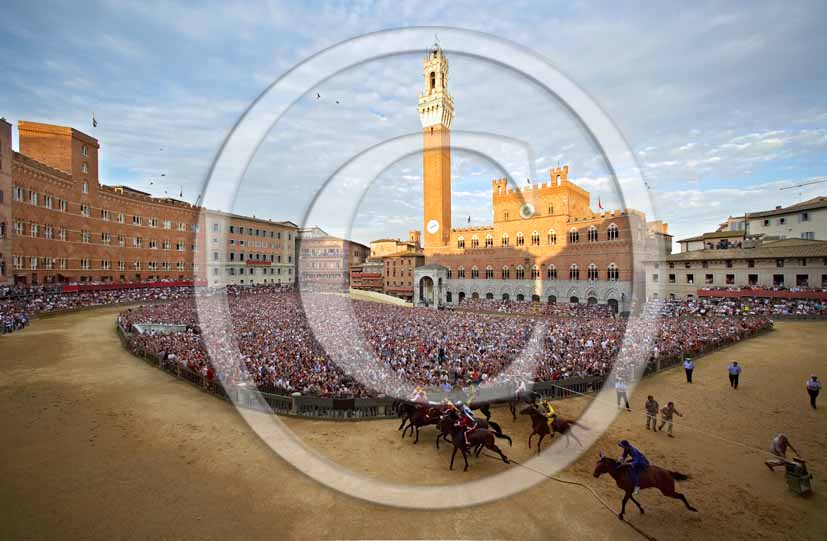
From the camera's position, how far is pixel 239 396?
1218cm

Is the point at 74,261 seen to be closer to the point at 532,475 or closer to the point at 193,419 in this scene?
the point at 193,419

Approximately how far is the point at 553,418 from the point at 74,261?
2208 inches

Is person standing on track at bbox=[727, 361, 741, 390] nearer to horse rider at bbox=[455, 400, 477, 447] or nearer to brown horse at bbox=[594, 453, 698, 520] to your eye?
brown horse at bbox=[594, 453, 698, 520]

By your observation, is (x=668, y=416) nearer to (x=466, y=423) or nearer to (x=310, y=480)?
(x=466, y=423)

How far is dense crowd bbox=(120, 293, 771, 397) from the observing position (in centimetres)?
1363

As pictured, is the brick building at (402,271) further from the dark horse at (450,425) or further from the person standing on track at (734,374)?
the dark horse at (450,425)

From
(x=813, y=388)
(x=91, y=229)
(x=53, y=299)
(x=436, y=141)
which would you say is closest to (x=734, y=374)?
(x=813, y=388)

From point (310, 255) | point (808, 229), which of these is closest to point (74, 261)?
point (310, 255)

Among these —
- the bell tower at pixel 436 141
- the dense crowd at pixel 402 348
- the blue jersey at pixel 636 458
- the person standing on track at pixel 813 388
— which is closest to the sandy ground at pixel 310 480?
the person standing on track at pixel 813 388

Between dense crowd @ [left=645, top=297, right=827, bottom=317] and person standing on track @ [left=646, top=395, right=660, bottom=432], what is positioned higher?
dense crowd @ [left=645, top=297, right=827, bottom=317]

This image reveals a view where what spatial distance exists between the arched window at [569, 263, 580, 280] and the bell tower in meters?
19.1

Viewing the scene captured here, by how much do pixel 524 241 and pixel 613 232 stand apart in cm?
1095

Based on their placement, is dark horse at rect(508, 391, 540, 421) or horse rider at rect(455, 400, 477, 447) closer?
horse rider at rect(455, 400, 477, 447)

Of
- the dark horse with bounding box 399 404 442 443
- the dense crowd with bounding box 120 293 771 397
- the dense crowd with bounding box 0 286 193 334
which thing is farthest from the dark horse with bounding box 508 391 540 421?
the dense crowd with bounding box 0 286 193 334
